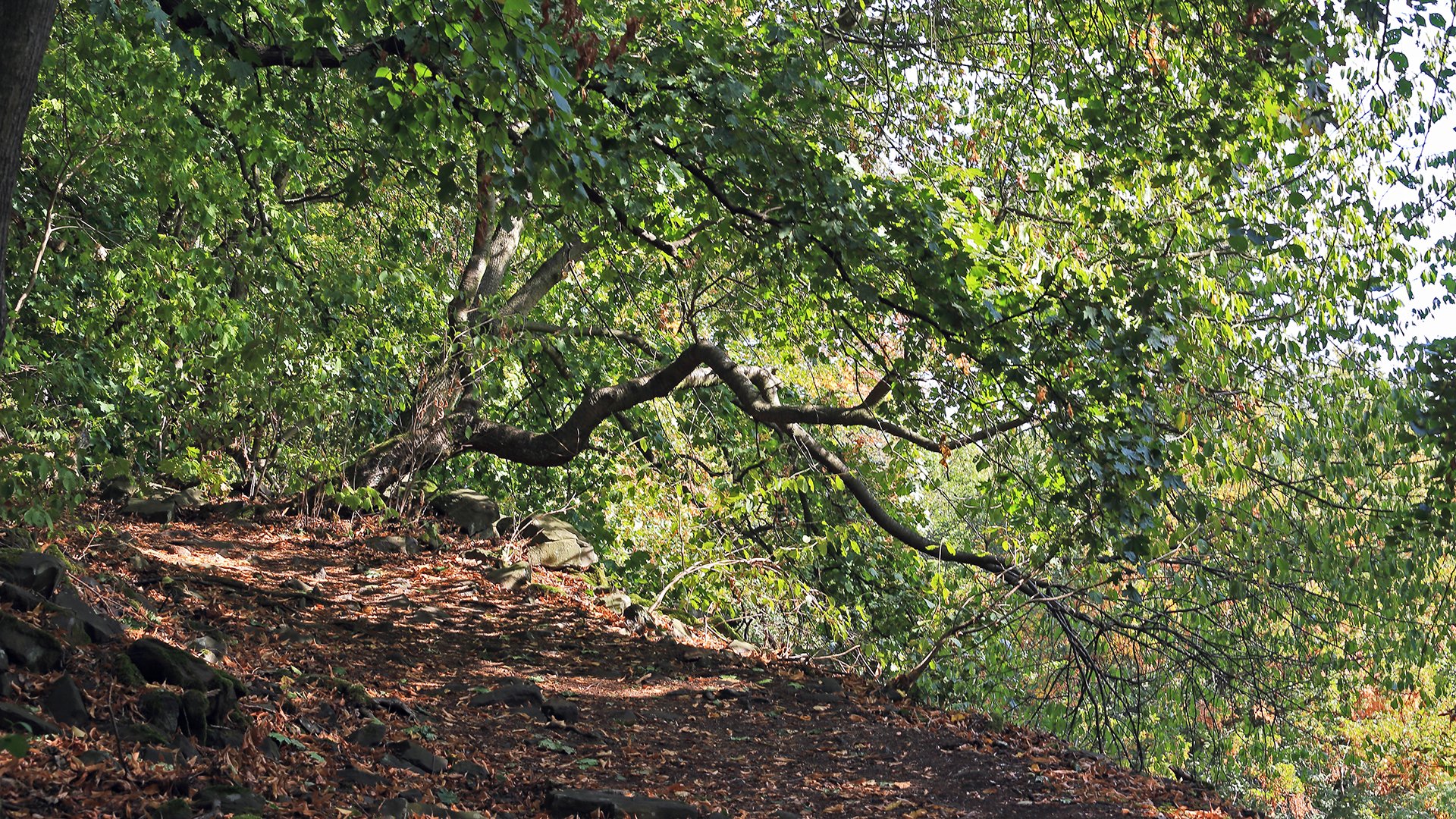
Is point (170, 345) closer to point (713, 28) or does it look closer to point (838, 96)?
point (713, 28)

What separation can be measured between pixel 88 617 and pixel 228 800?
72.6 inches

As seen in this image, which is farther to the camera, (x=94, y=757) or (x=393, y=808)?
(x=393, y=808)

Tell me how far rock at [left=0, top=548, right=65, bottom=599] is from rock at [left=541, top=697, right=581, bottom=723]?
2.55 m

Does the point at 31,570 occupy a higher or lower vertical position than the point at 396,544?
lower

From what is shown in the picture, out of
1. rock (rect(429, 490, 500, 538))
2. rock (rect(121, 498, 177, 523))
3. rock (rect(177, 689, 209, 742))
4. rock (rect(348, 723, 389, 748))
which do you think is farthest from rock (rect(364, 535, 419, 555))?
rock (rect(177, 689, 209, 742))

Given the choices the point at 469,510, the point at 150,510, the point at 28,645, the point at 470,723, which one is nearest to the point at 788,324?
the point at 470,723

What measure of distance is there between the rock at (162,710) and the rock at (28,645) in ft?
1.40

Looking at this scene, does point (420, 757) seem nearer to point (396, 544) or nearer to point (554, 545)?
point (554, 545)

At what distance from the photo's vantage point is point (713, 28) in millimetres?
6754

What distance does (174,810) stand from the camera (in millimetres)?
3260

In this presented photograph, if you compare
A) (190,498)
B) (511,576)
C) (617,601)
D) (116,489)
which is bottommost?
(116,489)

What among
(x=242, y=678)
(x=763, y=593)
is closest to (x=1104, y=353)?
(x=763, y=593)

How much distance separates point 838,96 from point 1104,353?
2.72 meters

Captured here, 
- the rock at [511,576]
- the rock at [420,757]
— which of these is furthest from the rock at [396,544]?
the rock at [420,757]
